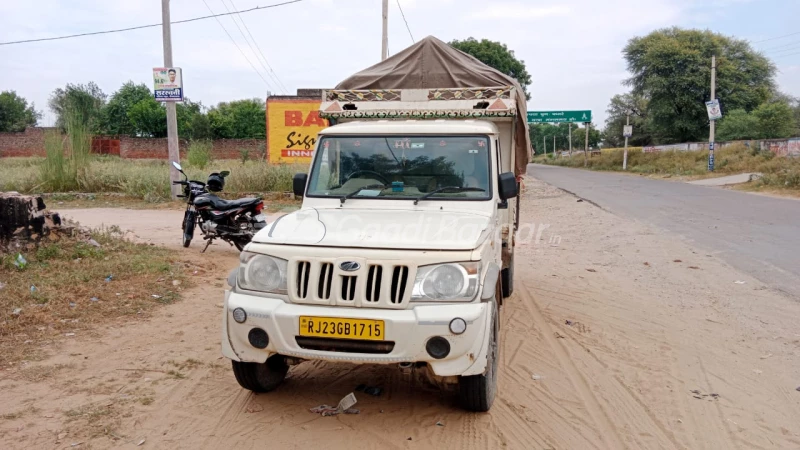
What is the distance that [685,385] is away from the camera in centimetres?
451

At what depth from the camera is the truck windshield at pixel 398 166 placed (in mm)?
4875

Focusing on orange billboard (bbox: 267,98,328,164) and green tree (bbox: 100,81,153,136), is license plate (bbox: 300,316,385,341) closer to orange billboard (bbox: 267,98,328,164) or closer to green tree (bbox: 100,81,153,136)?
orange billboard (bbox: 267,98,328,164)

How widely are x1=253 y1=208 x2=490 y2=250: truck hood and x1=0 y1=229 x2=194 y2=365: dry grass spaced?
2586 mm

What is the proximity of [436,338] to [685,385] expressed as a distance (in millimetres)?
2223

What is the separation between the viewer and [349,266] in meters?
3.59

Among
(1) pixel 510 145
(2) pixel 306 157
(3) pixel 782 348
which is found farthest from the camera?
(2) pixel 306 157

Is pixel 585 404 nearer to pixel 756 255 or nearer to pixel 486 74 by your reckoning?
pixel 486 74

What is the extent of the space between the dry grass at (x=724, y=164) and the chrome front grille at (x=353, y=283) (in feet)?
66.7

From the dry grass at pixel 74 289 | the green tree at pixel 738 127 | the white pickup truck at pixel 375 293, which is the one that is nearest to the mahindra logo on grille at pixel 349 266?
the white pickup truck at pixel 375 293

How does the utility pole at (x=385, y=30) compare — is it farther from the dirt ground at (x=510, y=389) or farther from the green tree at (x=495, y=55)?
the green tree at (x=495, y=55)

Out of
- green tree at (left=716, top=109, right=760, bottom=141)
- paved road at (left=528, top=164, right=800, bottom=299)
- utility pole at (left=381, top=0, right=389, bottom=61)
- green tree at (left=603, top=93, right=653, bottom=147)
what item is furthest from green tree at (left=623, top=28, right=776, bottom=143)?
utility pole at (left=381, top=0, right=389, bottom=61)

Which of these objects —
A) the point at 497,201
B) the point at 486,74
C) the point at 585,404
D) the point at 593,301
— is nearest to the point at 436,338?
the point at 585,404

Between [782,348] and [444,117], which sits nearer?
[782,348]

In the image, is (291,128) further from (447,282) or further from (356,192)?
(447,282)
